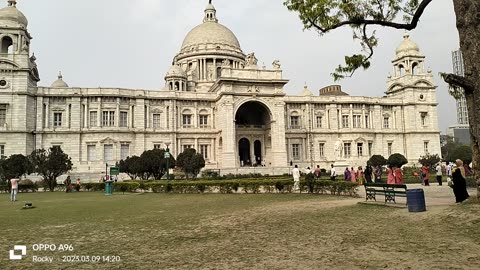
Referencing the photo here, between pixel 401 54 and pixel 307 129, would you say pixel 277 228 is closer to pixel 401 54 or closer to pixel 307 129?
pixel 307 129

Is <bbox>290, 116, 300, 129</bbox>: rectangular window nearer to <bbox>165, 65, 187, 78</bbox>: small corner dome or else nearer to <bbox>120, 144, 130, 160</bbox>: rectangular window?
<bbox>165, 65, 187, 78</bbox>: small corner dome

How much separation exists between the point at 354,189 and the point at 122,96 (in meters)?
35.5

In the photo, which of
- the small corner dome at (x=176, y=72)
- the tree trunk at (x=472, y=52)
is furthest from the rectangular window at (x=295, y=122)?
the tree trunk at (x=472, y=52)

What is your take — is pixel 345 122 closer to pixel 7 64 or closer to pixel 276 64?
pixel 276 64

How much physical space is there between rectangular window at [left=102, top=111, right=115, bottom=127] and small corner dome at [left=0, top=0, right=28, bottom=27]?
44.9 ft

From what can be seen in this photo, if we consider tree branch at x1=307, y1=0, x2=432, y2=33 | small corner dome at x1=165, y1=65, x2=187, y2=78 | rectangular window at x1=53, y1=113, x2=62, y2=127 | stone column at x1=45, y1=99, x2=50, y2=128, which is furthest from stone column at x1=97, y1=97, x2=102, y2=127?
tree branch at x1=307, y1=0, x2=432, y2=33

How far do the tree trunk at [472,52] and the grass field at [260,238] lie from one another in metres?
2.29

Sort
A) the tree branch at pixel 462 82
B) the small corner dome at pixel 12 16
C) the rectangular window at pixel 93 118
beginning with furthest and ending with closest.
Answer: the rectangular window at pixel 93 118 < the small corner dome at pixel 12 16 < the tree branch at pixel 462 82

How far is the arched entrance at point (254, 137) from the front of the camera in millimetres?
49047

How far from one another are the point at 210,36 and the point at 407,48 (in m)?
30.9

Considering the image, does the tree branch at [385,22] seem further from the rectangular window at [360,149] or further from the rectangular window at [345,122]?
the rectangular window at [360,149]

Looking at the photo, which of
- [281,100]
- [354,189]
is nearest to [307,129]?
[281,100]

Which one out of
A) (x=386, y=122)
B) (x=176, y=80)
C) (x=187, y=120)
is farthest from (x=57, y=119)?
(x=386, y=122)

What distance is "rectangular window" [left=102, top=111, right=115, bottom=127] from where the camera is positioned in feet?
153
